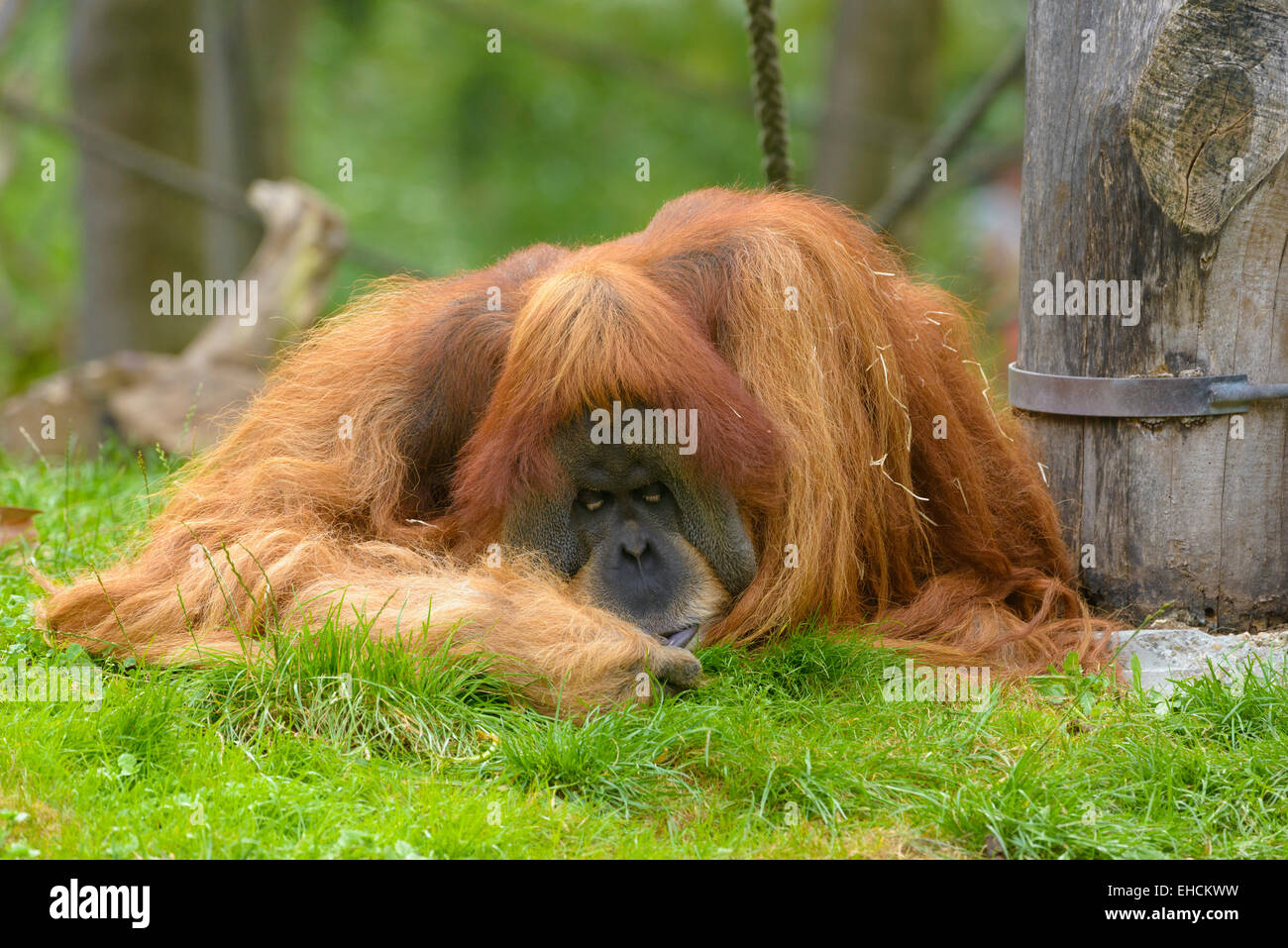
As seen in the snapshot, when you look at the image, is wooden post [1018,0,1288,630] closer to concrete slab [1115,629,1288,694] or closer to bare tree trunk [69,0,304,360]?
concrete slab [1115,629,1288,694]

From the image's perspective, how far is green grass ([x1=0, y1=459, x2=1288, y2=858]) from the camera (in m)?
2.24

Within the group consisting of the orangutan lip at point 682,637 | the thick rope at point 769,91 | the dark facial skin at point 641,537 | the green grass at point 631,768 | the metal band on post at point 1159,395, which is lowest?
the green grass at point 631,768

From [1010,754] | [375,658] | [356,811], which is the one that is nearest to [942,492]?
[1010,754]

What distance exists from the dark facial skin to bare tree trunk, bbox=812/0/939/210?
21.3 ft

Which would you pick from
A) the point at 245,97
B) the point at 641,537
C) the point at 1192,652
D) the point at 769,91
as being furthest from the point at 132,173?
the point at 1192,652

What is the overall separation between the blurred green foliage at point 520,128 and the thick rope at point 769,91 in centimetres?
958

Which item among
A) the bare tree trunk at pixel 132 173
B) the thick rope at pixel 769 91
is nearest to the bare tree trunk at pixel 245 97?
the bare tree trunk at pixel 132 173

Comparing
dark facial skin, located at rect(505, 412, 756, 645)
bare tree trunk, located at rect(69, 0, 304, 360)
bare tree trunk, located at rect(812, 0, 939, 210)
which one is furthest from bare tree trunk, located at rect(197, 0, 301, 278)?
dark facial skin, located at rect(505, 412, 756, 645)

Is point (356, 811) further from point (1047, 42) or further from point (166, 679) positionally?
point (1047, 42)

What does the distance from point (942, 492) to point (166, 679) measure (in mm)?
1832

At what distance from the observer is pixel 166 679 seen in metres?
2.77

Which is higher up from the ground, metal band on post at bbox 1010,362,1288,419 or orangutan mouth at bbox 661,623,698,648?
metal band on post at bbox 1010,362,1288,419

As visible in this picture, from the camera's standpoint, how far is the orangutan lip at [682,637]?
2.99 m

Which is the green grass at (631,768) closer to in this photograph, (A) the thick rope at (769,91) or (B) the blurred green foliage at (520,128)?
(A) the thick rope at (769,91)
